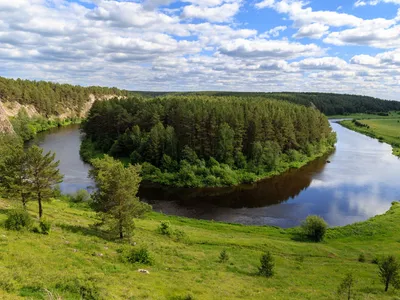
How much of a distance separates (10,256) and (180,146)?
52830 mm

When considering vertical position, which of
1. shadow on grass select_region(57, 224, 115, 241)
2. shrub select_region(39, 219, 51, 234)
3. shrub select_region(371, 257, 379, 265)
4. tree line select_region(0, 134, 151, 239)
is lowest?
shrub select_region(371, 257, 379, 265)

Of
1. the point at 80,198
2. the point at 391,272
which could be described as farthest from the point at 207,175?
the point at 391,272

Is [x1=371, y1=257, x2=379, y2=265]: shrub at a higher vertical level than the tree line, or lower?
lower

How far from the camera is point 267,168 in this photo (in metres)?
70.3

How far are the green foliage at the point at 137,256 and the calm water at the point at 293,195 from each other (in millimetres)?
22774

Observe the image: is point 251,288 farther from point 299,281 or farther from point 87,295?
point 87,295

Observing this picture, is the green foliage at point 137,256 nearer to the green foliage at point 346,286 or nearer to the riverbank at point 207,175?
the green foliage at point 346,286

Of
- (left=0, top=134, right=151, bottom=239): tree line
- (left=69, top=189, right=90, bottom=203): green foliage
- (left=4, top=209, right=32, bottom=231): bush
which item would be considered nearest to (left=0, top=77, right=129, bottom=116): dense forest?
(left=69, top=189, right=90, bottom=203): green foliage

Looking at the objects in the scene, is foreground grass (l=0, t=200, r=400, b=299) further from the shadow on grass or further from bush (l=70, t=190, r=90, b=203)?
bush (l=70, t=190, r=90, b=203)

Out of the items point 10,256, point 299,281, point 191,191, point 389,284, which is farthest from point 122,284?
point 191,191

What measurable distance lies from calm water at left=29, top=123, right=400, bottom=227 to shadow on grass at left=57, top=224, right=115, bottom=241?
18940mm

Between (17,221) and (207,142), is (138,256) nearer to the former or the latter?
(17,221)

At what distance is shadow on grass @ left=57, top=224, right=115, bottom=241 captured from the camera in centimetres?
2736

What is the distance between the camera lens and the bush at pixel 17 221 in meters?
23.0
